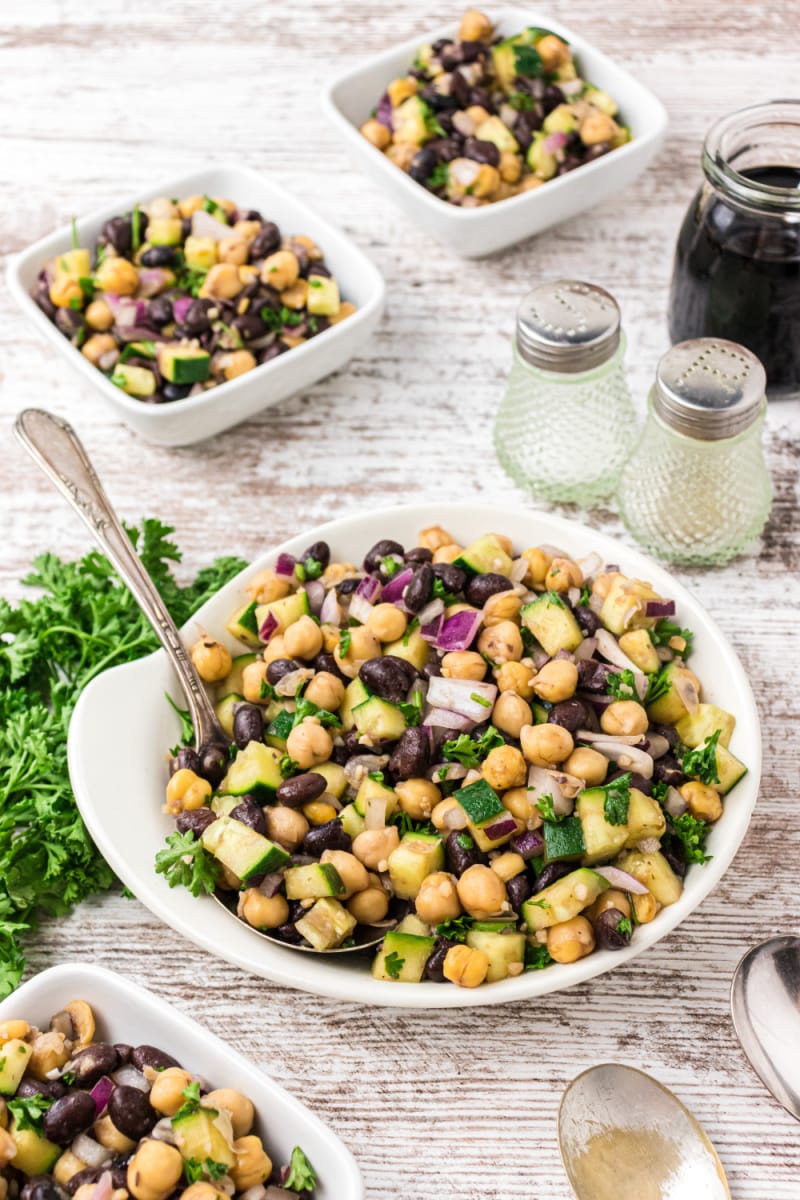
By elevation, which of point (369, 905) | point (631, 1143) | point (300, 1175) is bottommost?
point (631, 1143)

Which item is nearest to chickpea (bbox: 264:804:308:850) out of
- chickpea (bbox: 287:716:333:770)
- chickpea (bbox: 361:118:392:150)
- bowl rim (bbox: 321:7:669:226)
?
chickpea (bbox: 287:716:333:770)

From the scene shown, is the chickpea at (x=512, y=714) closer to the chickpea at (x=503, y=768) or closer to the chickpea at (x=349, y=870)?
the chickpea at (x=503, y=768)

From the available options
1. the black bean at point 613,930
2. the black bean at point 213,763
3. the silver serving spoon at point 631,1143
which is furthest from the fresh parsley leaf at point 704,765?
the black bean at point 213,763

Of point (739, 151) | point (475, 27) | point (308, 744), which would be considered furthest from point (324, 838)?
point (475, 27)

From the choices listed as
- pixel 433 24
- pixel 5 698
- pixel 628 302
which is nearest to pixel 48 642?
pixel 5 698

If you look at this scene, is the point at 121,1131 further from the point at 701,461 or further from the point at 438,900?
the point at 701,461

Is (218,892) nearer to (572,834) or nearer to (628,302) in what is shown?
(572,834)

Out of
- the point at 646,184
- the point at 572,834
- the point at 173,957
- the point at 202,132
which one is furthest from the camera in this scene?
the point at 202,132
